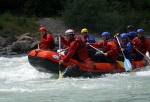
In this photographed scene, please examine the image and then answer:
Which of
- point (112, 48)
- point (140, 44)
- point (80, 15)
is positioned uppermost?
point (80, 15)

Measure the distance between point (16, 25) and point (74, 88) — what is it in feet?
77.8

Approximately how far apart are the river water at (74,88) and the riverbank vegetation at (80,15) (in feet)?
65.0

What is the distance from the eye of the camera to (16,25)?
35.3 meters

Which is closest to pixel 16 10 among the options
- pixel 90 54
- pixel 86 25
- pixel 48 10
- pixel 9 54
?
pixel 48 10

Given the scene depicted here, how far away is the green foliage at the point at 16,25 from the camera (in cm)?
3409

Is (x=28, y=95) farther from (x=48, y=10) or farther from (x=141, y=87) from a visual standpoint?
(x=48, y=10)

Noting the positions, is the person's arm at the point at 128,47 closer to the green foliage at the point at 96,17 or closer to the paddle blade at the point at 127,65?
the paddle blade at the point at 127,65

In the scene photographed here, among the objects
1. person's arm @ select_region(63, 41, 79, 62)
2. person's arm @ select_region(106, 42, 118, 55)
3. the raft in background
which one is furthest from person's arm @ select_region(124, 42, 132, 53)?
person's arm @ select_region(63, 41, 79, 62)

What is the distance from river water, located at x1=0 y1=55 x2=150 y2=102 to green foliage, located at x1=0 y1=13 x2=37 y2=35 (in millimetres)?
18709

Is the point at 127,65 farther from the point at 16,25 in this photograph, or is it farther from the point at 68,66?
the point at 16,25

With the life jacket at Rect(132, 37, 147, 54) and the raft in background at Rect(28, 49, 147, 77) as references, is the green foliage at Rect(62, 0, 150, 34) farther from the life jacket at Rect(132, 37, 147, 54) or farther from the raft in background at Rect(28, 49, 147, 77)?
the raft in background at Rect(28, 49, 147, 77)

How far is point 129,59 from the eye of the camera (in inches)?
627

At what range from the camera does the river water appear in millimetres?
10864

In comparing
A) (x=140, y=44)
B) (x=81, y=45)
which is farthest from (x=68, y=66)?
(x=140, y=44)
